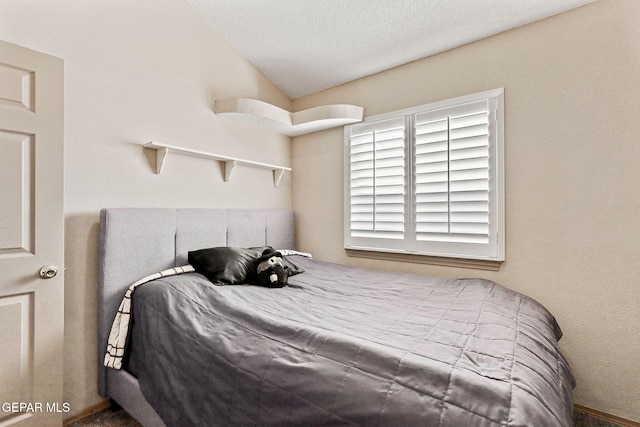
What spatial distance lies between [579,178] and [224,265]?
2258 millimetres

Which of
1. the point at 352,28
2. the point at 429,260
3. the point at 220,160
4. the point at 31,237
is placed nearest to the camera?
the point at 31,237

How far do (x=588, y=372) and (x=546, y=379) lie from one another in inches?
51.0

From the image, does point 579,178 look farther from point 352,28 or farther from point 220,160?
point 220,160

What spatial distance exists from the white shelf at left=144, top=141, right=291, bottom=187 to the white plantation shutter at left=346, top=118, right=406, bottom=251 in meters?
0.73

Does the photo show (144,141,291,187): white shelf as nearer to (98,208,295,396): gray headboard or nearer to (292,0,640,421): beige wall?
(98,208,295,396): gray headboard

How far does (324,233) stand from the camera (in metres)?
2.93

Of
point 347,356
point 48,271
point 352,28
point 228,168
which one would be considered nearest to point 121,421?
point 48,271

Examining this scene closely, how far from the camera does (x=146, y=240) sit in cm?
188

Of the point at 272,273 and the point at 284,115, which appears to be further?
the point at 284,115

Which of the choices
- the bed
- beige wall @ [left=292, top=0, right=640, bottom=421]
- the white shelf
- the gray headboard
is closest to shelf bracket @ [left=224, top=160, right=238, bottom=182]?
the white shelf

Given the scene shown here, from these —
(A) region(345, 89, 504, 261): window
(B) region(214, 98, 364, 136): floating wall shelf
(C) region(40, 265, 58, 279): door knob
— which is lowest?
(C) region(40, 265, 58, 279): door knob

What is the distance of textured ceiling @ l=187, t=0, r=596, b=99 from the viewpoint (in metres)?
1.89

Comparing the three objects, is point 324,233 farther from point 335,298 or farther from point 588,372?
point 588,372

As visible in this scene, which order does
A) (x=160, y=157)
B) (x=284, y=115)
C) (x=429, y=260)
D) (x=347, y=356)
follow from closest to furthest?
(x=347, y=356) < (x=160, y=157) < (x=429, y=260) < (x=284, y=115)
